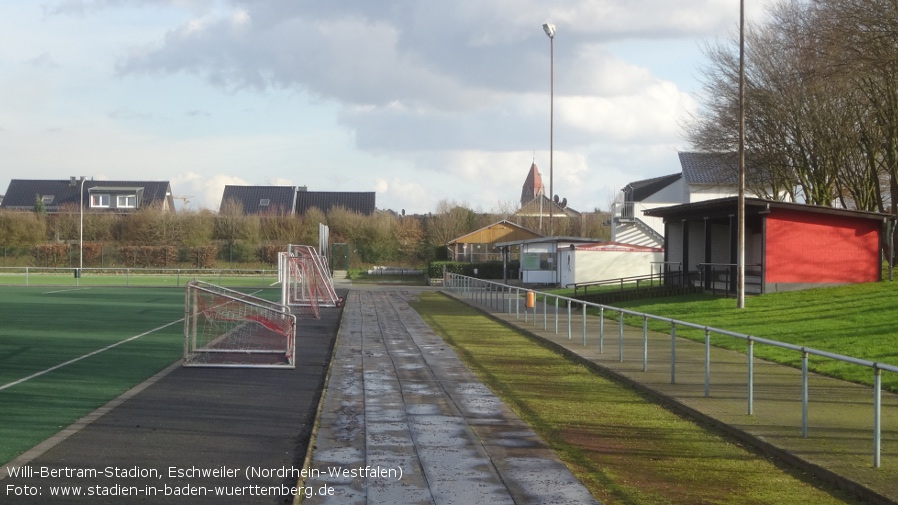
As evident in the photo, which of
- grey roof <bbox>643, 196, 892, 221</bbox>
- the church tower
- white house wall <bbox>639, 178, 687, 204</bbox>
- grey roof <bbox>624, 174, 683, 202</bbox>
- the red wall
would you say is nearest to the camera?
grey roof <bbox>643, 196, 892, 221</bbox>

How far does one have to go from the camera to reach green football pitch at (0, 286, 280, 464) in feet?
34.7

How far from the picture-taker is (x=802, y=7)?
33.2 m

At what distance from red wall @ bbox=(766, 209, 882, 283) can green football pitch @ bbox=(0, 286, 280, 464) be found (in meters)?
18.8

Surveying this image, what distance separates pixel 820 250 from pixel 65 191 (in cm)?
8072

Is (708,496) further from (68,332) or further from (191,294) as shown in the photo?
(68,332)

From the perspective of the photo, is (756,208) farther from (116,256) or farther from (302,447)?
(116,256)

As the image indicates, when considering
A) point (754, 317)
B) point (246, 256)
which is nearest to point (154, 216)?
point (246, 256)

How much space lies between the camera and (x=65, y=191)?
92438 mm

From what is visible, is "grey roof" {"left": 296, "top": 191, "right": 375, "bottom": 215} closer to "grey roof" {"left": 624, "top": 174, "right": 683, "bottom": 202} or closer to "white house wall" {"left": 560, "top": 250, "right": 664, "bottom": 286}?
"grey roof" {"left": 624, "top": 174, "right": 683, "bottom": 202}

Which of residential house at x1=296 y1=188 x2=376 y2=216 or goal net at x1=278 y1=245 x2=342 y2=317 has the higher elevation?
residential house at x1=296 y1=188 x2=376 y2=216

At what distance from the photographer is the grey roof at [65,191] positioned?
89444 mm

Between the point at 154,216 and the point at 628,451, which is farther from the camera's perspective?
the point at 154,216

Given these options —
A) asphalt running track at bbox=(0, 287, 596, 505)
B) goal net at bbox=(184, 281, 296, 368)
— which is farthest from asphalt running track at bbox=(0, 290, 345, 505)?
goal net at bbox=(184, 281, 296, 368)

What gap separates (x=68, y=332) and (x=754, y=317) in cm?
1718
